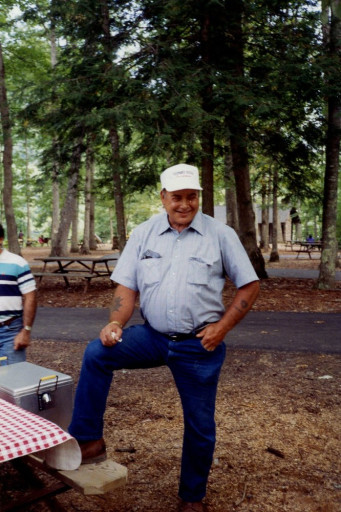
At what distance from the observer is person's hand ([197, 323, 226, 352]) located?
9.49 ft

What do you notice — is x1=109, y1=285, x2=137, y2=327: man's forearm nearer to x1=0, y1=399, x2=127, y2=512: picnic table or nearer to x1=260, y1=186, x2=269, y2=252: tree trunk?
x1=0, y1=399, x2=127, y2=512: picnic table

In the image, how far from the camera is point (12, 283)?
4.06 m

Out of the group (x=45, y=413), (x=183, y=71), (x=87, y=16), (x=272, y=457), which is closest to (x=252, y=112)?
(x=183, y=71)

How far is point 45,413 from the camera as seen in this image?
124 inches

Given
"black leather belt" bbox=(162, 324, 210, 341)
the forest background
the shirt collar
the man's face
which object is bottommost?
"black leather belt" bbox=(162, 324, 210, 341)

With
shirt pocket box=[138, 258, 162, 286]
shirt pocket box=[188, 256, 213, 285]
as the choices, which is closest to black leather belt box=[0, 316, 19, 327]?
shirt pocket box=[138, 258, 162, 286]

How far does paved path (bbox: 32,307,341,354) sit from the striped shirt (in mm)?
4040

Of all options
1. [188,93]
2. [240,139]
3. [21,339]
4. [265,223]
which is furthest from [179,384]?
[265,223]

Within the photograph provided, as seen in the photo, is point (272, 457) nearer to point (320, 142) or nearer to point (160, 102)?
point (160, 102)

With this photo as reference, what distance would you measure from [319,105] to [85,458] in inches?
410

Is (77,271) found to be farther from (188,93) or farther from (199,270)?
(199,270)

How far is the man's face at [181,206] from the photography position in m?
3.08

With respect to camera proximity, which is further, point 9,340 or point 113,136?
point 113,136

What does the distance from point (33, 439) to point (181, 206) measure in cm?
152
